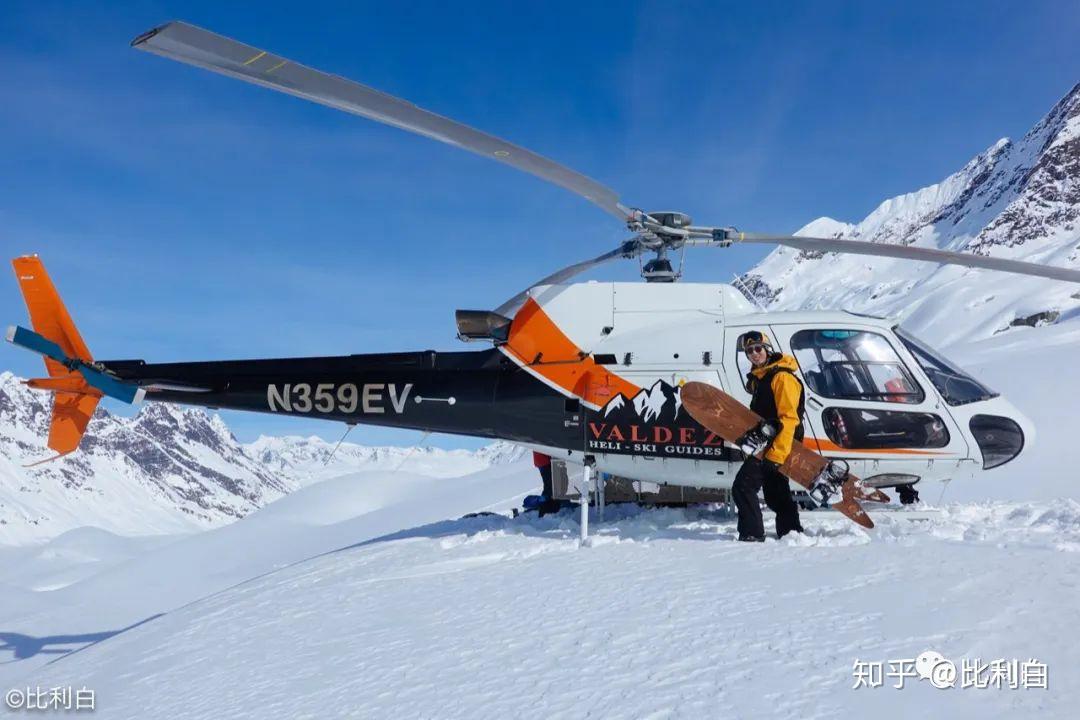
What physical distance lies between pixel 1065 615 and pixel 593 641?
2437mm

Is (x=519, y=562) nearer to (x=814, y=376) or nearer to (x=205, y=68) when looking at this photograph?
(x=814, y=376)

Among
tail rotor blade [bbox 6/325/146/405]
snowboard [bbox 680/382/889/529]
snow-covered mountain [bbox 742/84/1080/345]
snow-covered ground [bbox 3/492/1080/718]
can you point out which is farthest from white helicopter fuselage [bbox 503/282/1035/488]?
snow-covered mountain [bbox 742/84/1080/345]

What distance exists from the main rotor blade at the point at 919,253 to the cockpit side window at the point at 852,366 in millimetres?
826

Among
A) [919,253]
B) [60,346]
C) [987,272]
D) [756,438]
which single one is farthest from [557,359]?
[987,272]

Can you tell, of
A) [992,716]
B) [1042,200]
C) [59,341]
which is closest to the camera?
[992,716]

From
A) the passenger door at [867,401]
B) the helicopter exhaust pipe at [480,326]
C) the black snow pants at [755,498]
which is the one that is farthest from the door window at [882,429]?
the helicopter exhaust pipe at [480,326]

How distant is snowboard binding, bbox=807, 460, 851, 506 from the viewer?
21.9 feet

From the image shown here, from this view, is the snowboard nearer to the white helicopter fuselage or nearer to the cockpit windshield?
the white helicopter fuselage

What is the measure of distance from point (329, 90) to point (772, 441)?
4.48 metres

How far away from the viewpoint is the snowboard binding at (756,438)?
21.9 ft

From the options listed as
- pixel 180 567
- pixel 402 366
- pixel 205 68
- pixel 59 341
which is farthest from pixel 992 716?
pixel 180 567

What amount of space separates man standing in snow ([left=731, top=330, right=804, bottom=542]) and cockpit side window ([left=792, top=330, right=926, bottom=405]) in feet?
2.39

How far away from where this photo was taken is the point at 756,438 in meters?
6.83

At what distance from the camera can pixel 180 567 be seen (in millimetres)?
16484
